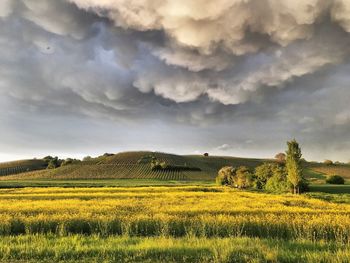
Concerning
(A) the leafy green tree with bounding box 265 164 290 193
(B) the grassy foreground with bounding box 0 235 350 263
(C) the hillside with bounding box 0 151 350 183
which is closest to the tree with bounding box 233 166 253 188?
(A) the leafy green tree with bounding box 265 164 290 193

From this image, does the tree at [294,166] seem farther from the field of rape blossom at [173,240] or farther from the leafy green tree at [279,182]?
the field of rape blossom at [173,240]

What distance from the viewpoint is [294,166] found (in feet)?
198

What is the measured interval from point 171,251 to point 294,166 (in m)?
50.7

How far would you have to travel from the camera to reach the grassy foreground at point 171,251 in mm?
12664

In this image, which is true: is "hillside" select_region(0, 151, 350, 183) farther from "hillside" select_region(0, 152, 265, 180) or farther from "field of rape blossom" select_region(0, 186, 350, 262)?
"field of rape blossom" select_region(0, 186, 350, 262)

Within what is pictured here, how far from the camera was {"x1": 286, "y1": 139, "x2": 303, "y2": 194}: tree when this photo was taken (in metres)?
59.8

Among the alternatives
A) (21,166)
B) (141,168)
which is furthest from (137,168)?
(21,166)

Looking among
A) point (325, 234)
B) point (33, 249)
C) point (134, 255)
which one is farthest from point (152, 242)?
point (325, 234)

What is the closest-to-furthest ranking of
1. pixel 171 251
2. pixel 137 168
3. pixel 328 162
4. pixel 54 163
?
pixel 171 251
pixel 137 168
pixel 328 162
pixel 54 163

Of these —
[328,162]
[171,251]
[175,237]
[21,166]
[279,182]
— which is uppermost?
[328,162]

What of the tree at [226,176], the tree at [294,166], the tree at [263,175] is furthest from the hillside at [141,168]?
the tree at [294,166]

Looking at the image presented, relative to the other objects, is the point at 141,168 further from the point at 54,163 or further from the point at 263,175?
the point at 263,175

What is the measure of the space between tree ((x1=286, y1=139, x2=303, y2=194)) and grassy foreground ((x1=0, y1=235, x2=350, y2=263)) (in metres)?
46.1

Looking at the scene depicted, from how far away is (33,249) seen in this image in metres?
14.3
